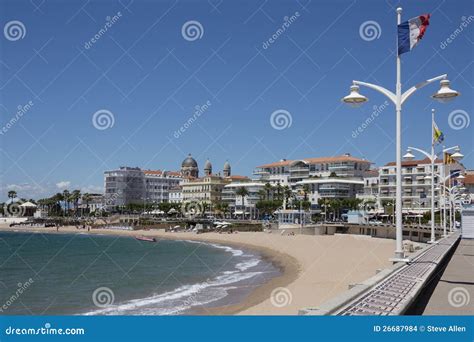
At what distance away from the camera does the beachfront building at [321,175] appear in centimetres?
Answer: 10238

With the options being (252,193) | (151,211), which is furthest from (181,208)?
(252,193)

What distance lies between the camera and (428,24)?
12797mm

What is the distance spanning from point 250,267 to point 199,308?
1695 cm

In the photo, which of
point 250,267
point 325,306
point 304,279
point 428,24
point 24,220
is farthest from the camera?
point 24,220

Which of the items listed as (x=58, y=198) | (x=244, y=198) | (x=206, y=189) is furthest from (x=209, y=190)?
(x=58, y=198)

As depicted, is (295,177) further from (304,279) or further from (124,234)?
(304,279)

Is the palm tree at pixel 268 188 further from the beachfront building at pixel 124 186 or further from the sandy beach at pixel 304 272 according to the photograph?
the beachfront building at pixel 124 186

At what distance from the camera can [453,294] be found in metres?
11.5

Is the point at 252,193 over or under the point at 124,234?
over

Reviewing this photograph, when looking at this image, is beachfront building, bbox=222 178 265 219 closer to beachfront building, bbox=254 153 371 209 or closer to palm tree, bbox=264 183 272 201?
palm tree, bbox=264 183 272 201

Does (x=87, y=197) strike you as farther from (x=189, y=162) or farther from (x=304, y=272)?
(x=304, y=272)

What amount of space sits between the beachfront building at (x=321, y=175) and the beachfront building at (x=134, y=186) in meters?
35.8

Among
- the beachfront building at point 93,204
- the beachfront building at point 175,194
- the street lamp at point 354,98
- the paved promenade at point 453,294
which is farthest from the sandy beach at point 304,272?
the beachfront building at point 93,204

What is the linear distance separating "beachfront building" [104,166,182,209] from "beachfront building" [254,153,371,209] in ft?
118
